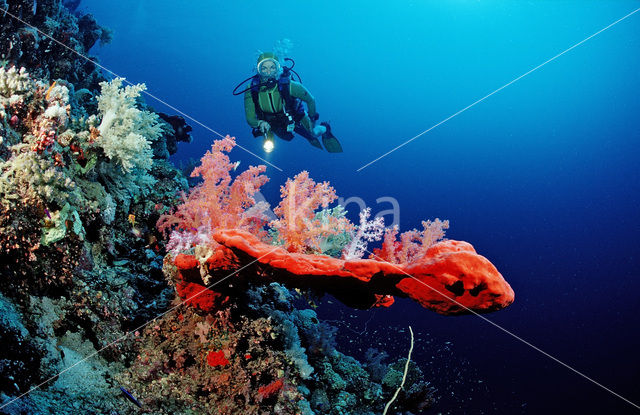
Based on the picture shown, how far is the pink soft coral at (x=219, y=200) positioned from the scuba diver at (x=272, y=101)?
518 cm

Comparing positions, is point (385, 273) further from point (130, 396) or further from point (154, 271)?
point (154, 271)

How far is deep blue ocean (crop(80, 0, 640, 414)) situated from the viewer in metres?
27.8

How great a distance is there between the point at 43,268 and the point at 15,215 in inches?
23.3

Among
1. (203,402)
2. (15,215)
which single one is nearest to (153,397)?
(203,402)

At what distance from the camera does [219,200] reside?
381cm

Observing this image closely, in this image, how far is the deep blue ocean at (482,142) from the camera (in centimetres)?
2783

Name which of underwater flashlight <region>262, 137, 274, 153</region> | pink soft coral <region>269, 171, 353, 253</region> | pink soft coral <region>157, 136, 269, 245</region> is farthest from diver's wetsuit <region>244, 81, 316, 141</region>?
pink soft coral <region>269, 171, 353, 253</region>

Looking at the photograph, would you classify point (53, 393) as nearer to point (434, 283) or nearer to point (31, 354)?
point (31, 354)

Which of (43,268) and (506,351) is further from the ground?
(506,351)

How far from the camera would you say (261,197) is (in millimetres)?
3977

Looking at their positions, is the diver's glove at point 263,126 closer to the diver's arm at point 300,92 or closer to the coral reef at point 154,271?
the diver's arm at point 300,92

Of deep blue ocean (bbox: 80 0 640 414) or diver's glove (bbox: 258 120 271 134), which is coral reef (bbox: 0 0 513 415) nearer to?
diver's glove (bbox: 258 120 271 134)

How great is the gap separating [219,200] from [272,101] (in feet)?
21.0

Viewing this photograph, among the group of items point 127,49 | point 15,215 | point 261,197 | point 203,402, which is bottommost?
point 203,402
